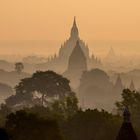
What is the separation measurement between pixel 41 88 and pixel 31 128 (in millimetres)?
61604

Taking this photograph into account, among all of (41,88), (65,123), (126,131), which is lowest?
(126,131)

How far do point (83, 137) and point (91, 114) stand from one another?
3138 mm

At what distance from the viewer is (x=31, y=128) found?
66562 mm

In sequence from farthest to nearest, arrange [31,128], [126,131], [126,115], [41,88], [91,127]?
[41,88] < [91,127] < [31,128] < [126,131] < [126,115]

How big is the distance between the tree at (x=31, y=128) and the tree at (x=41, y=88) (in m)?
54.8

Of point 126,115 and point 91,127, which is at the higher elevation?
point 91,127

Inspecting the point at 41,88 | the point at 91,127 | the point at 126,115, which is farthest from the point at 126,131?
the point at 41,88

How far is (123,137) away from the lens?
52.7 metres

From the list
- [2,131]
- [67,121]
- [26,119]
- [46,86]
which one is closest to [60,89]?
[46,86]

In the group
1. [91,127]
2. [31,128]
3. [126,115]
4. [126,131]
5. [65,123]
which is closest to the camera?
[126,115]

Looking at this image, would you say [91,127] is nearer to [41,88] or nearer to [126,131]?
[126,131]

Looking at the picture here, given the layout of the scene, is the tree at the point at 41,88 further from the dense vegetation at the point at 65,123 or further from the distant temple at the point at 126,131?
the distant temple at the point at 126,131

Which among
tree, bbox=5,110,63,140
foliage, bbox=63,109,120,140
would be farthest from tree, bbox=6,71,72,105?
tree, bbox=5,110,63,140

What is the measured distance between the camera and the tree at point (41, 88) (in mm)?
124312
